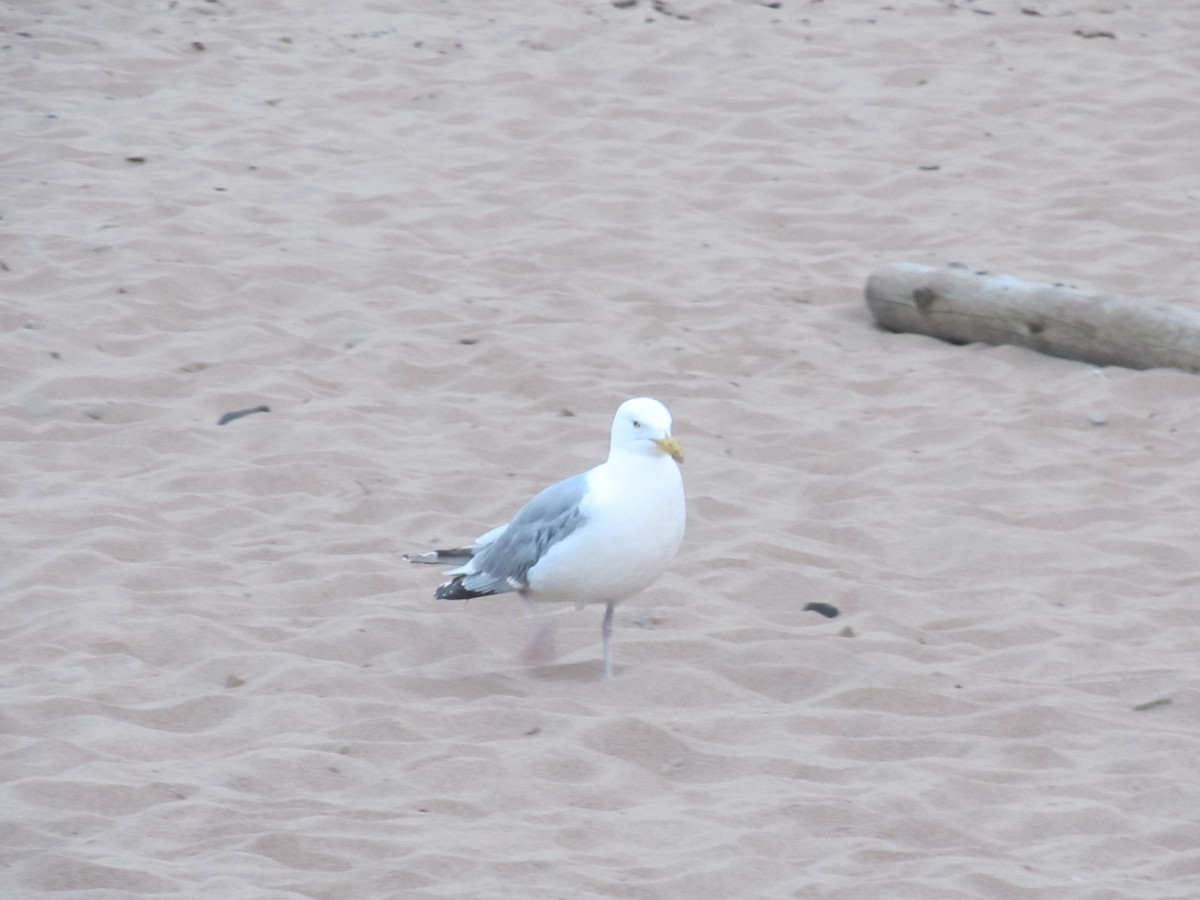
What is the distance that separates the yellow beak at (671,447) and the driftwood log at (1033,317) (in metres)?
2.53

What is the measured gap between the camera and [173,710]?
3.68 metres

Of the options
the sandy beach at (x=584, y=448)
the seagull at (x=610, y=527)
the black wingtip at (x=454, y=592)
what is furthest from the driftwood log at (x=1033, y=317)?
the black wingtip at (x=454, y=592)

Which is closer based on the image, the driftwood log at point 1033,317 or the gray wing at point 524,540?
the gray wing at point 524,540

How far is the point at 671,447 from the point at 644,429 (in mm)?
87

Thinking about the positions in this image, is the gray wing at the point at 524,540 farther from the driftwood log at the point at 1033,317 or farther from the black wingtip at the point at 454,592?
the driftwood log at the point at 1033,317

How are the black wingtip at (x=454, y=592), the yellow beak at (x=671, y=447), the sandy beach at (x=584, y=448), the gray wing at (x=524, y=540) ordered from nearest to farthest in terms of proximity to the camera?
the sandy beach at (x=584, y=448)
the yellow beak at (x=671, y=447)
the gray wing at (x=524, y=540)
the black wingtip at (x=454, y=592)

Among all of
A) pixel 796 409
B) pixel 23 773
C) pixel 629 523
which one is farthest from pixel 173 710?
pixel 796 409

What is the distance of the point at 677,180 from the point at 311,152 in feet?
5.27

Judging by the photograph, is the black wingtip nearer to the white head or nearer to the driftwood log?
the white head

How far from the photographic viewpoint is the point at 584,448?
520 cm

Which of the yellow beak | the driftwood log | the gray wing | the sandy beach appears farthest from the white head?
the driftwood log

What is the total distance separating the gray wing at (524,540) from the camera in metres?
3.82

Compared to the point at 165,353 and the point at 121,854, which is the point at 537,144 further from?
the point at 121,854

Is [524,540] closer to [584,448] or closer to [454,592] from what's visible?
[454,592]
